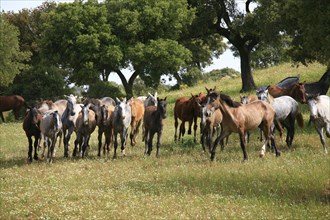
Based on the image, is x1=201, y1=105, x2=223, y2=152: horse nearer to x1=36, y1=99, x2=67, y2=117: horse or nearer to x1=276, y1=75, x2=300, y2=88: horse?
x1=276, y1=75, x2=300, y2=88: horse

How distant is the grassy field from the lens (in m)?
10.6

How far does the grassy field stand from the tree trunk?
20.1 metres

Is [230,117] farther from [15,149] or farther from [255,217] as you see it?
[15,149]

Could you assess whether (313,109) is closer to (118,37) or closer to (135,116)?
(135,116)

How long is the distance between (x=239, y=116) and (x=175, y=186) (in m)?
4.28

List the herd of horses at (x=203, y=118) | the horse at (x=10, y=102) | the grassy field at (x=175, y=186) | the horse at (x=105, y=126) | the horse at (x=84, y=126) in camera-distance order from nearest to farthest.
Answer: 1. the grassy field at (x=175, y=186)
2. the herd of horses at (x=203, y=118)
3. the horse at (x=84, y=126)
4. the horse at (x=105, y=126)
5. the horse at (x=10, y=102)

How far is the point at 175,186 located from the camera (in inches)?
524

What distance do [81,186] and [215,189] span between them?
13.4 feet

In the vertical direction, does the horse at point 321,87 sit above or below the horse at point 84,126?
above

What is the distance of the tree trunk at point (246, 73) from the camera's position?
39969 millimetres

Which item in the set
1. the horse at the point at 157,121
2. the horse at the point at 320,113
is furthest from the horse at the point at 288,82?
the horse at the point at 157,121

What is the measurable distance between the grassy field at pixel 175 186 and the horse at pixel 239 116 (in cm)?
90

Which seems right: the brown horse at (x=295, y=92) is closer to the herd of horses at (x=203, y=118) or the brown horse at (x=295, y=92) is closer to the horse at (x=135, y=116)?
the herd of horses at (x=203, y=118)

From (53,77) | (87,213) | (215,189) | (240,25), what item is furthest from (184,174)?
(53,77)
